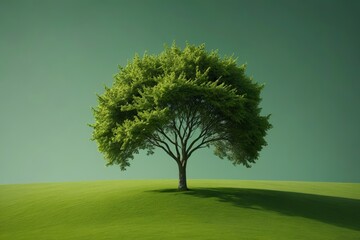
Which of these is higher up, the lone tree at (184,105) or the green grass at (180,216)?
the lone tree at (184,105)

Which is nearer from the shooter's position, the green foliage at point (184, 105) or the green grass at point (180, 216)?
the green grass at point (180, 216)

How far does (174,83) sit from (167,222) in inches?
652

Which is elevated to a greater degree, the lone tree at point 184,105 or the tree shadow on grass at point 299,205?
the lone tree at point 184,105

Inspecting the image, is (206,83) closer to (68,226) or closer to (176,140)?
(176,140)

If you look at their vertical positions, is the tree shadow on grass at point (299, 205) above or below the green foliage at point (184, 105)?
below

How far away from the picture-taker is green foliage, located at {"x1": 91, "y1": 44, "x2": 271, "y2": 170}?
46.7 meters

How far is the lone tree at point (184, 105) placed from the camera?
46.7 m

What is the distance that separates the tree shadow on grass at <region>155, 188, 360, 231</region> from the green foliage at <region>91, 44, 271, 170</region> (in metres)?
5.52

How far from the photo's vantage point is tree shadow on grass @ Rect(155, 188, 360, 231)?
39.8 metres

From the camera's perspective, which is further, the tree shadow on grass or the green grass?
the tree shadow on grass

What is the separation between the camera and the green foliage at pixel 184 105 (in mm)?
46656

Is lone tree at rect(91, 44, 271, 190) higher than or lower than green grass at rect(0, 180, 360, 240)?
higher

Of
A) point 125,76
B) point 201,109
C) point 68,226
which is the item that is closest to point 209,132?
point 201,109

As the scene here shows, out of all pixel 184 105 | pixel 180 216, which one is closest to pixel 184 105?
pixel 184 105
